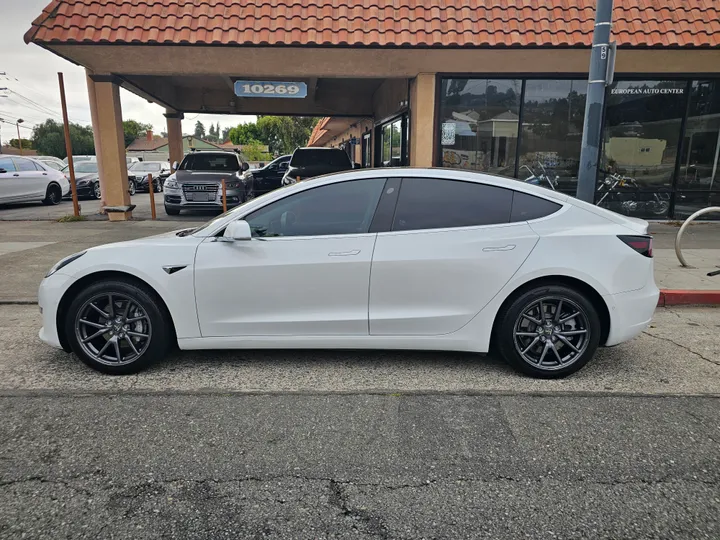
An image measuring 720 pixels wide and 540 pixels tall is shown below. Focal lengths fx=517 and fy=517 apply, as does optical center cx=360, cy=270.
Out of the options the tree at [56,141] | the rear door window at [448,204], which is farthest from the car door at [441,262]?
the tree at [56,141]

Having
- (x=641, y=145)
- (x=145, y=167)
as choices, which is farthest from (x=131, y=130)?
(x=641, y=145)

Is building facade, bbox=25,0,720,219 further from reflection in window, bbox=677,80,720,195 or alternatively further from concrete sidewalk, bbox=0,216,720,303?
concrete sidewalk, bbox=0,216,720,303

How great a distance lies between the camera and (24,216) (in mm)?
13805

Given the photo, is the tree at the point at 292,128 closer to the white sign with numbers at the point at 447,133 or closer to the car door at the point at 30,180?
the car door at the point at 30,180

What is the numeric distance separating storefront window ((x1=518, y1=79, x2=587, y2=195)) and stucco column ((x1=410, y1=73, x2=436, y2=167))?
78.6 inches

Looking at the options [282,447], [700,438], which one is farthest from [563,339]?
[282,447]

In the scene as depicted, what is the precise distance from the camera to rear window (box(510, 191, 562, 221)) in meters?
3.98

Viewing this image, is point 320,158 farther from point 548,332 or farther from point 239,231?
point 548,332

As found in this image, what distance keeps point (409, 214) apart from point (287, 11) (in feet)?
26.5

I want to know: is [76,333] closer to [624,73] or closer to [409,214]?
[409,214]

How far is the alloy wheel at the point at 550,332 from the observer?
153 inches

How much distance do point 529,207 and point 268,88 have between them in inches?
353

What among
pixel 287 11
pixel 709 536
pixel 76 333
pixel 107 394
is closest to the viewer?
pixel 709 536

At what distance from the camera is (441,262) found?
382 centimetres
